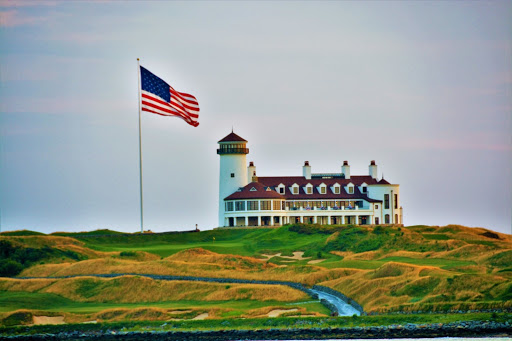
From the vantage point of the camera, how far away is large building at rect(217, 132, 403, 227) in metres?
122

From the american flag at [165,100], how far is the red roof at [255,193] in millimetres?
30409

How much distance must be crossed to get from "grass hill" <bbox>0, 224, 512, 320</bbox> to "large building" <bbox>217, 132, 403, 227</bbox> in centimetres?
606

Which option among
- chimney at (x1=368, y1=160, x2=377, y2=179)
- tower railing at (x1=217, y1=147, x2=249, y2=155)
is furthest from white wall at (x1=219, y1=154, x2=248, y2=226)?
chimney at (x1=368, y1=160, x2=377, y2=179)

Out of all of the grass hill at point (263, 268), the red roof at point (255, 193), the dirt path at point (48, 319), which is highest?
the red roof at point (255, 193)

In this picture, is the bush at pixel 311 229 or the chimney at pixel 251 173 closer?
the bush at pixel 311 229

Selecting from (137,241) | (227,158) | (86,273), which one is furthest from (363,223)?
(86,273)

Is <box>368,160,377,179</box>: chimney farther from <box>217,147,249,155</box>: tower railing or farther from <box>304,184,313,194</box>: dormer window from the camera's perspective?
<box>217,147,249,155</box>: tower railing

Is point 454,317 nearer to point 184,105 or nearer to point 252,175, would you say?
point 184,105

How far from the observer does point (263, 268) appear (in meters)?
85.0

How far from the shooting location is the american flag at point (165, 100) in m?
88.4

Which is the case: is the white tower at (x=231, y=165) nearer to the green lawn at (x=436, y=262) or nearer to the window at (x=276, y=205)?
the window at (x=276, y=205)

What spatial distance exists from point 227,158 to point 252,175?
4366mm

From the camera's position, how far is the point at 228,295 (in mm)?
70562

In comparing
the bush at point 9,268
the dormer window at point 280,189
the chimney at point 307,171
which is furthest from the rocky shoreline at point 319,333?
the chimney at point 307,171
